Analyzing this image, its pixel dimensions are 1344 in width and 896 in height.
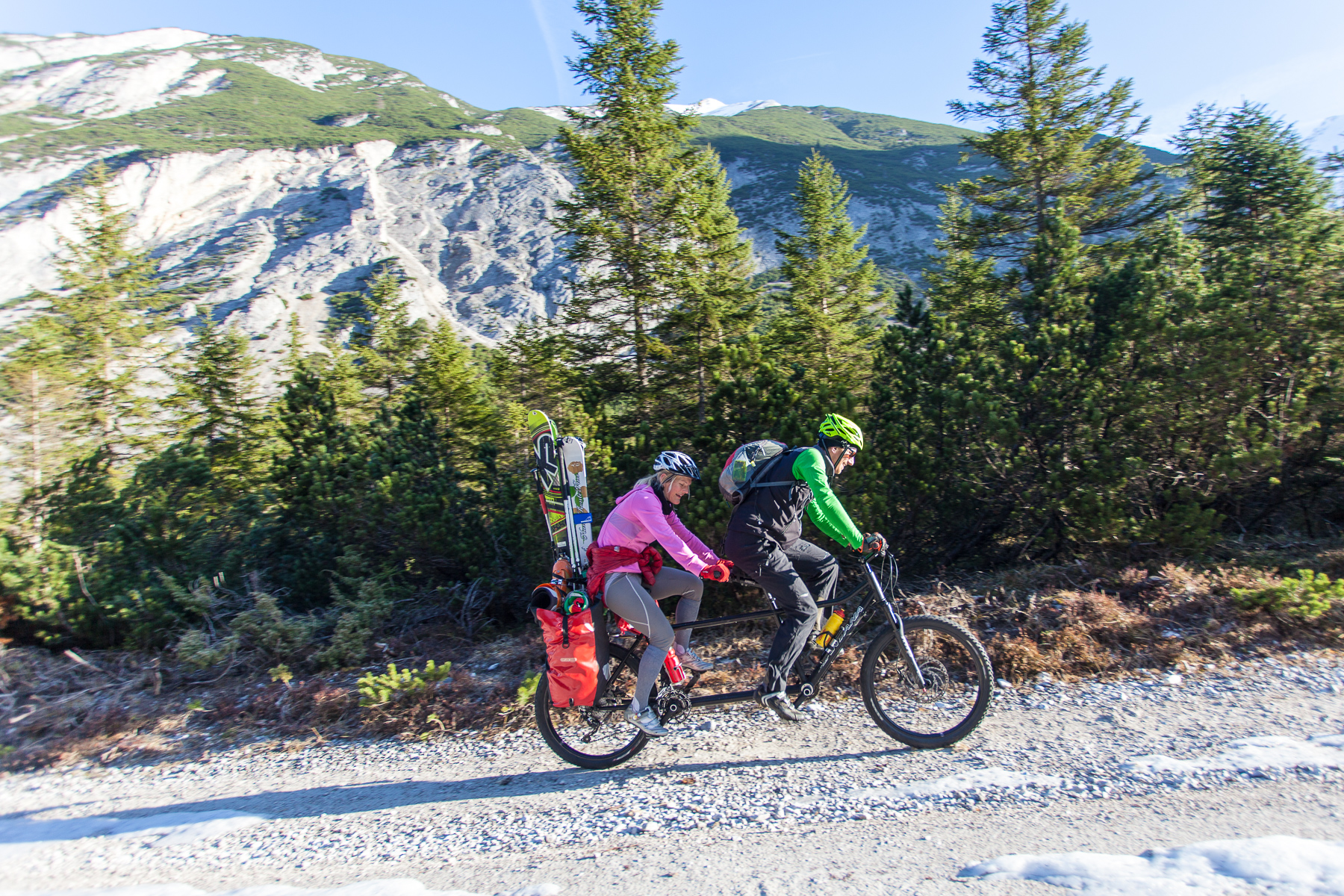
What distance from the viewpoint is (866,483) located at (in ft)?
23.5

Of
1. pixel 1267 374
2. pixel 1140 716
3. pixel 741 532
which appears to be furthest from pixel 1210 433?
pixel 741 532

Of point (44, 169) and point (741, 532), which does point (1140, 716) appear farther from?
point (44, 169)

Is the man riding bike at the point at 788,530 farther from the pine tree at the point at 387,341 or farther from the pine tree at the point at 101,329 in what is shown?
the pine tree at the point at 387,341

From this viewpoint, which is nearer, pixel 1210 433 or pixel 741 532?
pixel 741 532

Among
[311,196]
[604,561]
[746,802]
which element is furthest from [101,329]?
[311,196]

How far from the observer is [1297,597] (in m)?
5.56

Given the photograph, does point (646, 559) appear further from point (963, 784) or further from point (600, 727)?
point (963, 784)

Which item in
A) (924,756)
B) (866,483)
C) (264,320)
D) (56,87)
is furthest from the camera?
(56,87)

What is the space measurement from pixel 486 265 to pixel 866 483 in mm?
110605

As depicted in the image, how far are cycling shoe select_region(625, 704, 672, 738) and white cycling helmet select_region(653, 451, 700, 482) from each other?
1.72 meters

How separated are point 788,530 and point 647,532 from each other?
104 centimetres

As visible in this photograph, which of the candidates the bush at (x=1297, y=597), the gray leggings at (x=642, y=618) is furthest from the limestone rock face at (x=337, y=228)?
the bush at (x=1297, y=597)

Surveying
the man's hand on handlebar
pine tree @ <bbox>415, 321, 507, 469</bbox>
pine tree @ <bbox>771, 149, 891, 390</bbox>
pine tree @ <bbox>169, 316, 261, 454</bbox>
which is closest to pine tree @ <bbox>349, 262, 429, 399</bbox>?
pine tree @ <bbox>415, 321, 507, 469</bbox>

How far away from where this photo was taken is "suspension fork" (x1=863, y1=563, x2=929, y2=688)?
4.70m
